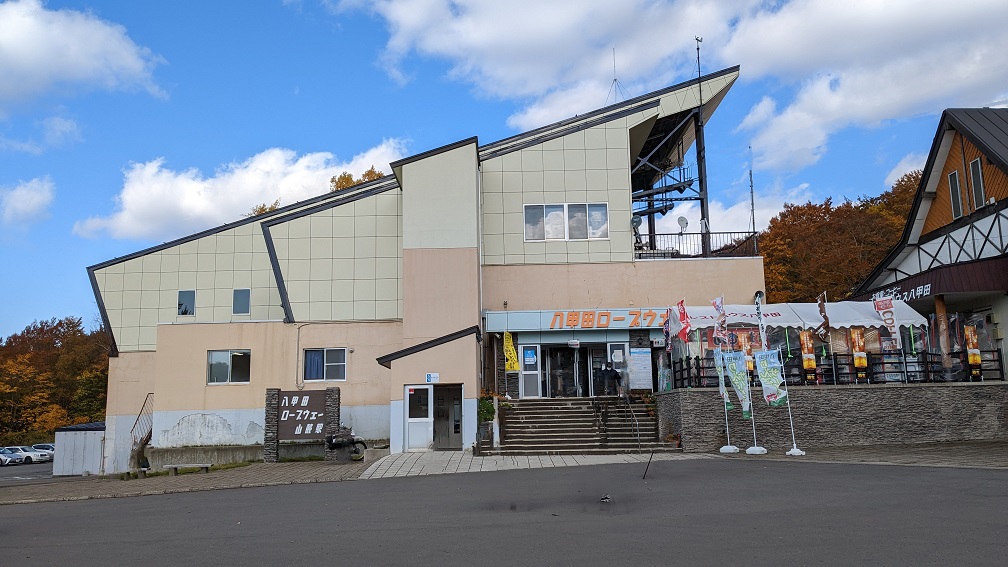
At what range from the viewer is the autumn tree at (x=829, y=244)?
3925 cm

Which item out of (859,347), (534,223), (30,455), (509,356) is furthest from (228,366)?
(30,455)

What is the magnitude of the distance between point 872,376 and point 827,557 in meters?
16.0

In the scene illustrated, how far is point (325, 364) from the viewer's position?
1072 inches

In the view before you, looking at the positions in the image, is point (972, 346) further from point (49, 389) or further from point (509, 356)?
point (49, 389)

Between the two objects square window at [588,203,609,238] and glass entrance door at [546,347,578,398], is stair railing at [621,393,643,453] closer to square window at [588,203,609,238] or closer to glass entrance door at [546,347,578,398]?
glass entrance door at [546,347,578,398]

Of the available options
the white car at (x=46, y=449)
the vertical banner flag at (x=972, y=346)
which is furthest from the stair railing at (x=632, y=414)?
the white car at (x=46, y=449)

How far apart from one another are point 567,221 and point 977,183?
13.6 metres

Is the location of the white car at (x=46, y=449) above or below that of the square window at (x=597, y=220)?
below

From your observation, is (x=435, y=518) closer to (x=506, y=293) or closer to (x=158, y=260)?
(x=506, y=293)

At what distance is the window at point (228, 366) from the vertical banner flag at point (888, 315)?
20.3 meters

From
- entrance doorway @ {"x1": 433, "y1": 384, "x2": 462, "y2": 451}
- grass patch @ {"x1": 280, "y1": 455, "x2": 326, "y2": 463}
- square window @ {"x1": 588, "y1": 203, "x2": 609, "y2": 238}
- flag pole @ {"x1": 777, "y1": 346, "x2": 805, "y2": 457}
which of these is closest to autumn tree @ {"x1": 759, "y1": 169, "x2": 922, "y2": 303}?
square window @ {"x1": 588, "y1": 203, "x2": 609, "y2": 238}

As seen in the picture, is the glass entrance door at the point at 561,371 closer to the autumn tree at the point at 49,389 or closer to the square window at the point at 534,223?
the square window at the point at 534,223

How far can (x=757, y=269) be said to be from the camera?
93.3 feet

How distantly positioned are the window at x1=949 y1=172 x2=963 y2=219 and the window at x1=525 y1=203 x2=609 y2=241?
11941mm
